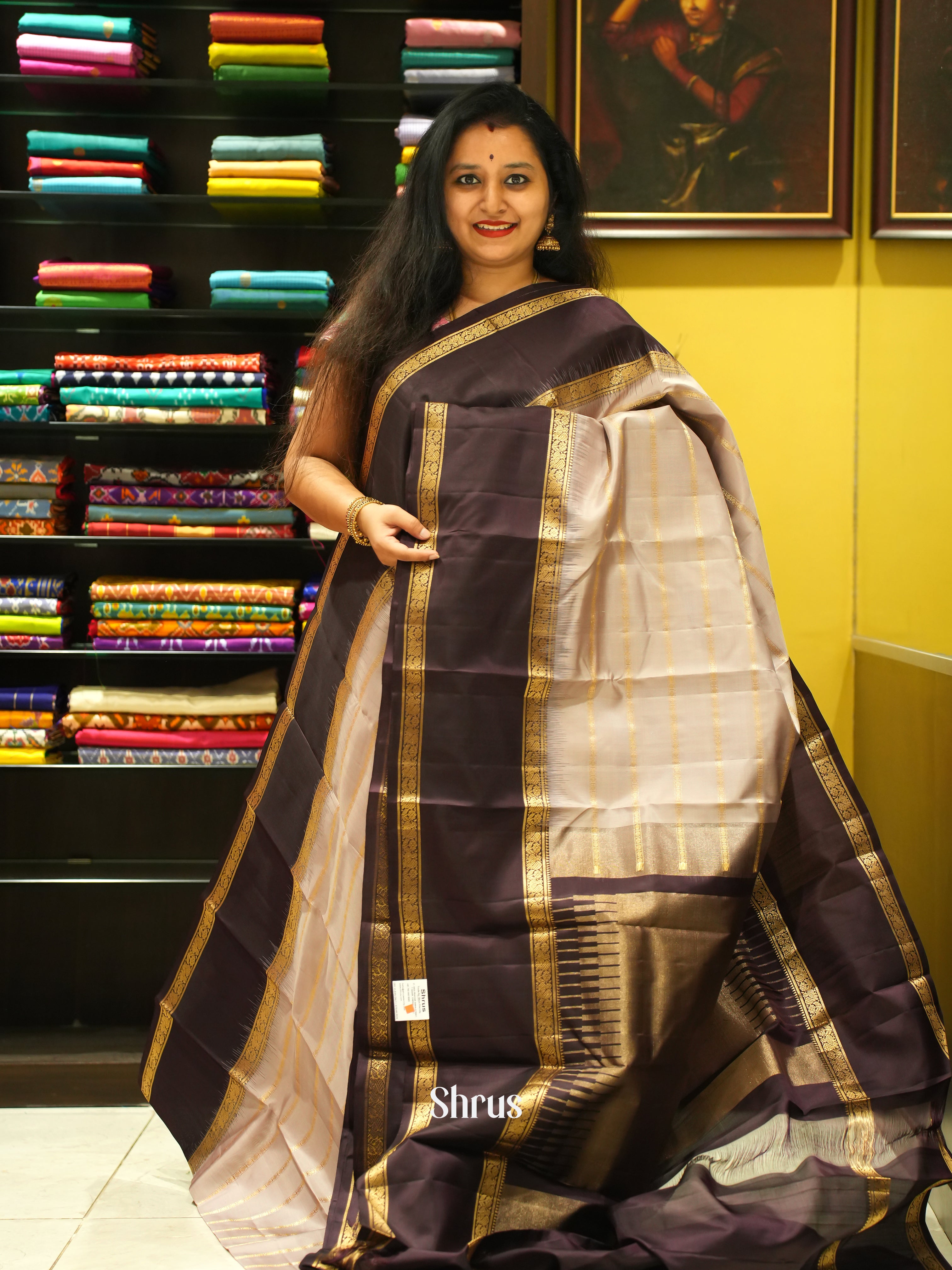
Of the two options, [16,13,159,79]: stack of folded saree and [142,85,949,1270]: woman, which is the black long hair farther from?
[16,13,159,79]: stack of folded saree

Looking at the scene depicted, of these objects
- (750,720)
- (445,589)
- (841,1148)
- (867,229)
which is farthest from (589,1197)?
(867,229)

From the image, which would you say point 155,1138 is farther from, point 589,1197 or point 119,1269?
point 589,1197

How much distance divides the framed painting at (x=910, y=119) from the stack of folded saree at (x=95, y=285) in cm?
167

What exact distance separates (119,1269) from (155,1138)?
0.52 metres

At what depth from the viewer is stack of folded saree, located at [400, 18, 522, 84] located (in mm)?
2408

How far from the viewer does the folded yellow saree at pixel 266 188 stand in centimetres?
247

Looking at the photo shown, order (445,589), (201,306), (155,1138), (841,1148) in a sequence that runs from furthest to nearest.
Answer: (201,306) < (155,1138) < (445,589) < (841,1148)

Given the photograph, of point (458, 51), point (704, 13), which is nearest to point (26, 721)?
point (458, 51)

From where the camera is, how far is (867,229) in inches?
104

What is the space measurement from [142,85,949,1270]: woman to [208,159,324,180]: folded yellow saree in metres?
0.68

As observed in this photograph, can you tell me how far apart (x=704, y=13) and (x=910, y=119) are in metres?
0.53

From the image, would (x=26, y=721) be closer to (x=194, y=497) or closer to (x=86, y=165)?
(x=194, y=497)

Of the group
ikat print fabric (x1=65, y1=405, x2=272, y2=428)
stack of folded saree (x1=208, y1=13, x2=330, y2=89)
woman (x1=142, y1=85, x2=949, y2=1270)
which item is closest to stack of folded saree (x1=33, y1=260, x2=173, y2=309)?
ikat print fabric (x1=65, y1=405, x2=272, y2=428)

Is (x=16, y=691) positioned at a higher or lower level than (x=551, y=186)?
lower
